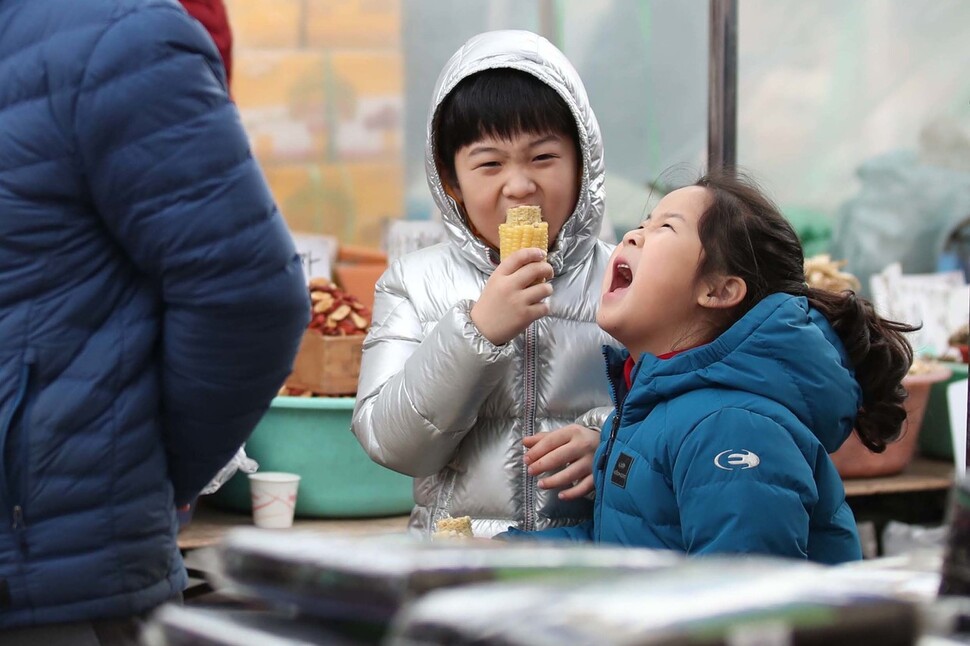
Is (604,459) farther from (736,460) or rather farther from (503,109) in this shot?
(503,109)

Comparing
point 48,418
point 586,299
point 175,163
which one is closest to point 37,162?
point 175,163

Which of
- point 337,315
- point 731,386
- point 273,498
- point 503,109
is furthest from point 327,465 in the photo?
point 731,386

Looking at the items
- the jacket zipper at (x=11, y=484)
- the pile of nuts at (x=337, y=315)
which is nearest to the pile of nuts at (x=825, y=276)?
the pile of nuts at (x=337, y=315)

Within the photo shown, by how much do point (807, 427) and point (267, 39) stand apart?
313 centimetres

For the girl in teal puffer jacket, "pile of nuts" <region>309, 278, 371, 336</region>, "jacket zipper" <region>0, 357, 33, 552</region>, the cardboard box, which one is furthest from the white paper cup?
"jacket zipper" <region>0, 357, 33, 552</region>

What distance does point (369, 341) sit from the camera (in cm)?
205

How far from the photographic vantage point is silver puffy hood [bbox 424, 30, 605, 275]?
6.52ft

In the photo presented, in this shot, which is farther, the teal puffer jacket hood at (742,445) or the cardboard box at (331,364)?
the cardboard box at (331,364)

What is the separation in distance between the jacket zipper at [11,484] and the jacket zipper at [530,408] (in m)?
0.79

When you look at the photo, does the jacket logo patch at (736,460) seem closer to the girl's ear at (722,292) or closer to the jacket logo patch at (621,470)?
the jacket logo patch at (621,470)

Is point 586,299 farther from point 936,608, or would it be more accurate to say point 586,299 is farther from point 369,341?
point 936,608

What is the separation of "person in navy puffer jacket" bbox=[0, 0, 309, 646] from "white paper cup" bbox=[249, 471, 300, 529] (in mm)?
1499

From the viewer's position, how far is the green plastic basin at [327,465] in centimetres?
303

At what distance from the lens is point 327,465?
304cm
